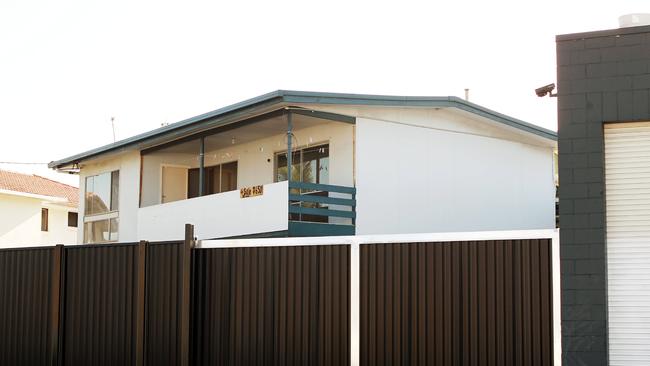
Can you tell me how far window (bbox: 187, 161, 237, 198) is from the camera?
23797 millimetres

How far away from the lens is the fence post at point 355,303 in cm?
1065

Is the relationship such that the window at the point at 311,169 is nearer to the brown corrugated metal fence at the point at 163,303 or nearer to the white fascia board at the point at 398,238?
the brown corrugated metal fence at the point at 163,303

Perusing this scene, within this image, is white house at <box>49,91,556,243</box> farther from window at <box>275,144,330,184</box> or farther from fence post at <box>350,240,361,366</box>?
fence post at <box>350,240,361,366</box>

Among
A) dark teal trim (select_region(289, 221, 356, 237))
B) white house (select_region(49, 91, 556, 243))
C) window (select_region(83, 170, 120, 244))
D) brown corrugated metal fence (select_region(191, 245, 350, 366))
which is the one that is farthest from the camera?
window (select_region(83, 170, 120, 244))

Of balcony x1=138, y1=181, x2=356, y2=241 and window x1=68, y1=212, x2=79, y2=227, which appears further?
window x1=68, y1=212, x2=79, y2=227

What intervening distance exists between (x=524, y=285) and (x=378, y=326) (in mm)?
1881

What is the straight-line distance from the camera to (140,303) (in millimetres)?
12414

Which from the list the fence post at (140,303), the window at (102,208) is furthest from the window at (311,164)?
the fence post at (140,303)

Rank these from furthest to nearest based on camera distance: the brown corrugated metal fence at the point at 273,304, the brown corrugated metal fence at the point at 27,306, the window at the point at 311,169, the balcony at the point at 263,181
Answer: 1. the window at the point at 311,169
2. the balcony at the point at 263,181
3. the brown corrugated metal fence at the point at 27,306
4. the brown corrugated metal fence at the point at 273,304

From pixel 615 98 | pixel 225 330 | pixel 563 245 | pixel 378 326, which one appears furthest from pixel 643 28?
pixel 225 330

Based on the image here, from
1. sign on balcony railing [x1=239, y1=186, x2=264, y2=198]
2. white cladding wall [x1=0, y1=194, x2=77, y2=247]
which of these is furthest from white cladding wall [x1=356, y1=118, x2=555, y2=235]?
white cladding wall [x1=0, y1=194, x2=77, y2=247]

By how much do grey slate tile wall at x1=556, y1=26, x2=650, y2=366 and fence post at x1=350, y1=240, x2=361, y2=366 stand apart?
2.50 metres

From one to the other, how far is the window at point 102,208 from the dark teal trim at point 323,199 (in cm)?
925

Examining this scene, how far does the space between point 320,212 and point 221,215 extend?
2575 mm
